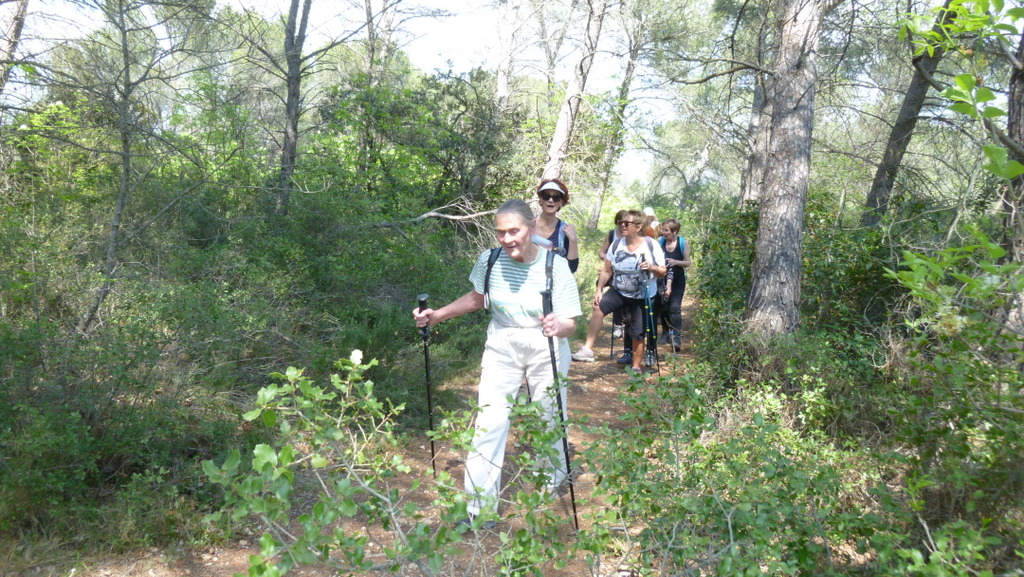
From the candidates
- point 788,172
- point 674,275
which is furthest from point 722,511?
point 674,275

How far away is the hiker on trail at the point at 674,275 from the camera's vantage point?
855 cm

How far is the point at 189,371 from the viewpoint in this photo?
190 inches

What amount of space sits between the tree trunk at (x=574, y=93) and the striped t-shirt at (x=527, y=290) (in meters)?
5.92

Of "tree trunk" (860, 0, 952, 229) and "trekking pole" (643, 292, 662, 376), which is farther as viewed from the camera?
"tree trunk" (860, 0, 952, 229)

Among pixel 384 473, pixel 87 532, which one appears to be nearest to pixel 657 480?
pixel 384 473

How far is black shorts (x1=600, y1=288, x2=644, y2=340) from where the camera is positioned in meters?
7.16

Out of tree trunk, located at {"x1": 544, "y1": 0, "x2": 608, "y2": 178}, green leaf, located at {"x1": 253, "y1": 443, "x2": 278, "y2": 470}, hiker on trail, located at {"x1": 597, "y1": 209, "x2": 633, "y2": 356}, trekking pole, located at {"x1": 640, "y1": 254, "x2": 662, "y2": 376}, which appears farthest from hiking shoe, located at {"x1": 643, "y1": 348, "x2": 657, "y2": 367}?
green leaf, located at {"x1": 253, "y1": 443, "x2": 278, "y2": 470}

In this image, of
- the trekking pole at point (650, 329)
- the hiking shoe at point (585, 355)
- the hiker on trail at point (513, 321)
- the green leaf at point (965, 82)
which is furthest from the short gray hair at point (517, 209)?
the hiking shoe at point (585, 355)

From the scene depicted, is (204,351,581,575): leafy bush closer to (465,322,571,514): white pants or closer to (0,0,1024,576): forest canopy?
(0,0,1024,576): forest canopy

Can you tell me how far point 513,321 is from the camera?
3.84m

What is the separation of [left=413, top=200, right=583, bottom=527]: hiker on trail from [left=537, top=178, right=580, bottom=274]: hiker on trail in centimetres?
116

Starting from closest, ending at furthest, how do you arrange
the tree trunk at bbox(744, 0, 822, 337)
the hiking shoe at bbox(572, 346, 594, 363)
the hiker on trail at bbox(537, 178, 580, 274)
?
the hiker on trail at bbox(537, 178, 580, 274)
the tree trunk at bbox(744, 0, 822, 337)
the hiking shoe at bbox(572, 346, 594, 363)

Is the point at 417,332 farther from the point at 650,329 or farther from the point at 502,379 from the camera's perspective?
the point at 502,379

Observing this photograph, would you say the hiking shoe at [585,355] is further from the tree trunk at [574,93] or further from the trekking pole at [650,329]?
the tree trunk at [574,93]
